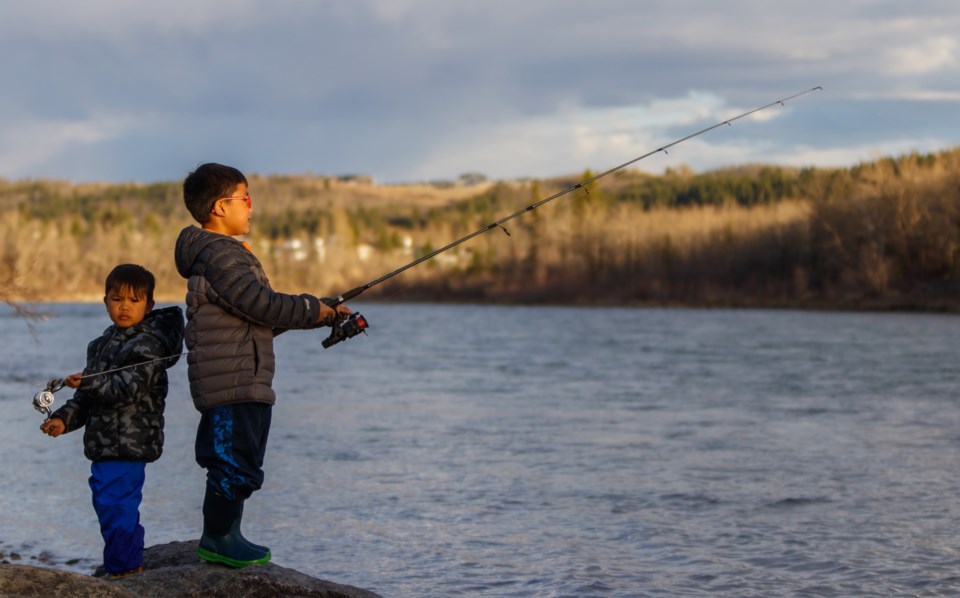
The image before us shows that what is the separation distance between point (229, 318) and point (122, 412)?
0.75 meters

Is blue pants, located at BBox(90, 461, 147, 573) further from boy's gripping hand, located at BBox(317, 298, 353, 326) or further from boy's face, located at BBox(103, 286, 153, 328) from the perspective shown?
boy's gripping hand, located at BBox(317, 298, 353, 326)

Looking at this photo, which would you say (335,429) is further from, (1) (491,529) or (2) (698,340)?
(2) (698,340)

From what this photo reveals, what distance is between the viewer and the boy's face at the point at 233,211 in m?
4.54

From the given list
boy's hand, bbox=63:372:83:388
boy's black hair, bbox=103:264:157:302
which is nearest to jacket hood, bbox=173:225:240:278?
boy's black hair, bbox=103:264:157:302

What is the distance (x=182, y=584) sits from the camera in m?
4.35

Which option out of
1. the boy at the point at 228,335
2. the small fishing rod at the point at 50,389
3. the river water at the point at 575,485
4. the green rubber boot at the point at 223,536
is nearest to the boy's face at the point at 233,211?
the boy at the point at 228,335

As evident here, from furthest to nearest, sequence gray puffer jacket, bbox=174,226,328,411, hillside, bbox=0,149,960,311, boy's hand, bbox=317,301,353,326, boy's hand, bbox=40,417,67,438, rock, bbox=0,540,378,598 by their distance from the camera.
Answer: hillside, bbox=0,149,960,311, boy's hand, bbox=40,417,67,438, boy's hand, bbox=317,301,353,326, gray puffer jacket, bbox=174,226,328,411, rock, bbox=0,540,378,598

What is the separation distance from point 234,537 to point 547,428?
9.54 m

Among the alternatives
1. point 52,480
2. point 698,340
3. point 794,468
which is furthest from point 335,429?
point 698,340

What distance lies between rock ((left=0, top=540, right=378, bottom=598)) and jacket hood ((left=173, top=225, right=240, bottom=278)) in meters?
1.17

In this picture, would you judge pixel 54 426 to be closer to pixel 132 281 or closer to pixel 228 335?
pixel 132 281

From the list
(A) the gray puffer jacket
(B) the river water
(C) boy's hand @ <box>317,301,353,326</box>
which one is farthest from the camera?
(B) the river water

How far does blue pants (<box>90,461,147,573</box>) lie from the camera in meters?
4.72

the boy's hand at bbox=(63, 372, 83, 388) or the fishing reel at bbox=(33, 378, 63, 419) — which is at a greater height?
the boy's hand at bbox=(63, 372, 83, 388)
